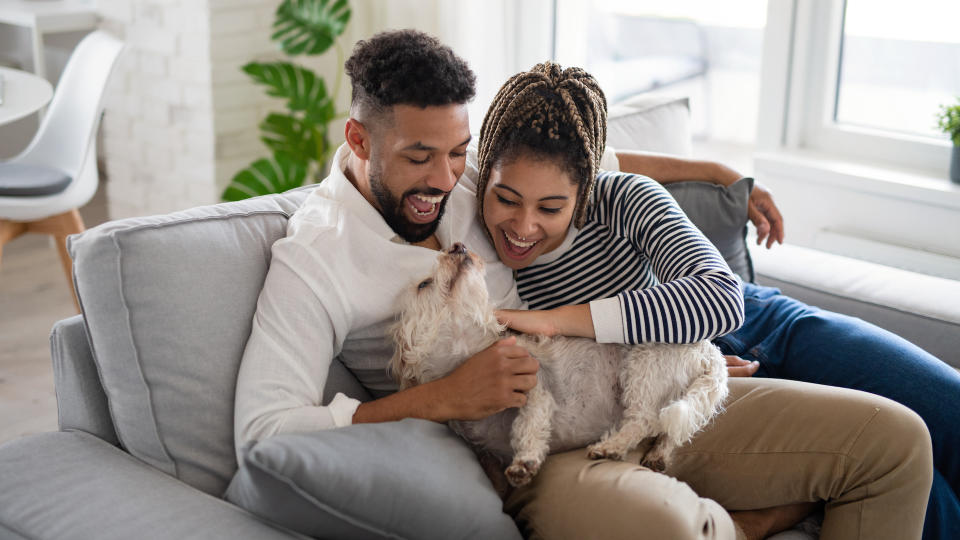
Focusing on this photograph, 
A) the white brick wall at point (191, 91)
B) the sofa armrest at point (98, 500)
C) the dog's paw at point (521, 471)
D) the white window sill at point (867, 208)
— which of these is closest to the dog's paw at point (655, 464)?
the dog's paw at point (521, 471)

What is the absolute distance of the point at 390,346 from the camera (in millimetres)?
1583

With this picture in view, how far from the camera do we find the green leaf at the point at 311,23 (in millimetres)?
3506

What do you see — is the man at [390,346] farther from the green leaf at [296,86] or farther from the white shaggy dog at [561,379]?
the green leaf at [296,86]

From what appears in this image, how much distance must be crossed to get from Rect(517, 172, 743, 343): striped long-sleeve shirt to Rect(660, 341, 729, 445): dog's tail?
0.05 metres

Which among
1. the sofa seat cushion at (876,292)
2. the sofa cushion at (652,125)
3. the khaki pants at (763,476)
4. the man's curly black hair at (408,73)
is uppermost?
the man's curly black hair at (408,73)

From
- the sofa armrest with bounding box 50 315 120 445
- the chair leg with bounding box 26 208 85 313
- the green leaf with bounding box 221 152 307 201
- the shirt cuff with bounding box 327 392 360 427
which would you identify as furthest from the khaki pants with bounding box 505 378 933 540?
the chair leg with bounding box 26 208 85 313

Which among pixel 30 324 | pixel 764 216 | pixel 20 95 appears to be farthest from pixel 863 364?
pixel 30 324

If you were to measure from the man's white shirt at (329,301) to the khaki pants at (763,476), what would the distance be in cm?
36

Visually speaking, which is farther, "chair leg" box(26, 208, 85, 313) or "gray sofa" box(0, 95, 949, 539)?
"chair leg" box(26, 208, 85, 313)

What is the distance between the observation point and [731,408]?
1.60 meters

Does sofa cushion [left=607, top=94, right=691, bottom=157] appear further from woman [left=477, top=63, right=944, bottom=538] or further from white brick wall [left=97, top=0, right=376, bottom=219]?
white brick wall [left=97, top=0, right=376, bottom=219]

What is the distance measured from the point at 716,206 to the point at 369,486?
3.99 ft

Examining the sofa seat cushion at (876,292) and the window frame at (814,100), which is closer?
the sofa seat cushion at (876,292)

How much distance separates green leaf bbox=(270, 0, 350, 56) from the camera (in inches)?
138
